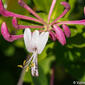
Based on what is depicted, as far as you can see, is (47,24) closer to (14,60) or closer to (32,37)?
(32,37)

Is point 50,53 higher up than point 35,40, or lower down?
lower down

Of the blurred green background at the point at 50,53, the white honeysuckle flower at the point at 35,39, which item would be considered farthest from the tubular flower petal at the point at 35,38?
the blurred green background at the point at 50,53

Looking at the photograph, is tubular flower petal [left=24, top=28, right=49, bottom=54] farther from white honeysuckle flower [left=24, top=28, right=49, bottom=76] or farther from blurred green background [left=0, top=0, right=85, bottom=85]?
blurred green background [left=0, top=0, right=85, bottom=85]

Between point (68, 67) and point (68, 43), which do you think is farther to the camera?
point (68, 67)

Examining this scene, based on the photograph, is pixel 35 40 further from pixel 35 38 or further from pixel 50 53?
pixel 50 53

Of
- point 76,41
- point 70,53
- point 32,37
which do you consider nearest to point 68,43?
point 76,41

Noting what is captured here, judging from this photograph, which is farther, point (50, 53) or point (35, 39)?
point (50, 53)

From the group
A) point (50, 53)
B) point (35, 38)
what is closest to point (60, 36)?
point (35, 38)

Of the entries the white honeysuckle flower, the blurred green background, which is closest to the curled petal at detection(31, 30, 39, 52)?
the white honeysuckle flower
